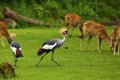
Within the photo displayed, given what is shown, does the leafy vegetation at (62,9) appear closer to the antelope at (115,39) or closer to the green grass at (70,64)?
the green grass at (70,64)

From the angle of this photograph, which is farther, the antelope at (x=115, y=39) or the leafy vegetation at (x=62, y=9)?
the leafy vegetation at (x=62, y=9)

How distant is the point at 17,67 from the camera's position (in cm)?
1708

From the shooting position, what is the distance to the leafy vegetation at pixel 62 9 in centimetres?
4053

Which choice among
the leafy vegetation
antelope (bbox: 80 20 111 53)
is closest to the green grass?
antelope (bbox: 80 20 111 53)

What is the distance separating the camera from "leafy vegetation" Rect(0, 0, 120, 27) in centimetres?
4053

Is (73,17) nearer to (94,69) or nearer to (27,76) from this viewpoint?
(94,69)

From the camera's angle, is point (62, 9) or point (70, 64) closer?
point (70, 64)

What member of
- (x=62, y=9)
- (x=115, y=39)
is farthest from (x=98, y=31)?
(x=62, y=9)

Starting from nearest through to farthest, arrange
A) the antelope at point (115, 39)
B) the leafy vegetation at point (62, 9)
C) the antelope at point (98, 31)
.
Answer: the antelope at point (115, 39)
the antelope at point (98, 31)
the leafy vegetation at point (62, 9)

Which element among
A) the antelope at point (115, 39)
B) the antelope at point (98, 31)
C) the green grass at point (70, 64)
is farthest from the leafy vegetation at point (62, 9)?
the antelope at point (115, 39)

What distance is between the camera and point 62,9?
4288cm

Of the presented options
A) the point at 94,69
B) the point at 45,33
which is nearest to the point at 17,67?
the point at 94,69

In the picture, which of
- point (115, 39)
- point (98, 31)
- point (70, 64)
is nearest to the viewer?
point (70, 64)

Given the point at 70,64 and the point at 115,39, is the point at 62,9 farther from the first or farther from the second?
the point at 70,64
